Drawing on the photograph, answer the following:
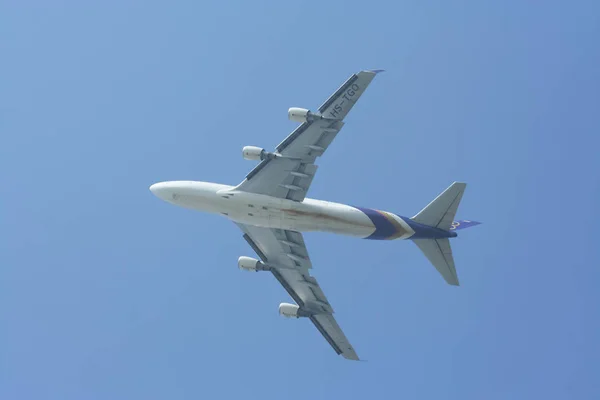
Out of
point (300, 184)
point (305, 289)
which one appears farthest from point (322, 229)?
point (305, 289)

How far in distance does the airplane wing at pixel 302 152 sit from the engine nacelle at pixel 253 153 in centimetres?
77

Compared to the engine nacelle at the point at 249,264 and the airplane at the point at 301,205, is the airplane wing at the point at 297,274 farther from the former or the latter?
the airplane at the point at 301,205

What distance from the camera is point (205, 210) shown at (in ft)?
257

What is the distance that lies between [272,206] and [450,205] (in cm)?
1649

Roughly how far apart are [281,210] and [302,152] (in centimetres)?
576

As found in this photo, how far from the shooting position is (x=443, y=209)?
3044 inches

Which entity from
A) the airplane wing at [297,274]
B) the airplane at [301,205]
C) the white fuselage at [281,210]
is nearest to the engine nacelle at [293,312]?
the airplane wing at [297,274]

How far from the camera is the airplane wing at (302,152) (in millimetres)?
73131

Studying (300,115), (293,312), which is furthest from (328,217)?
(293,312)

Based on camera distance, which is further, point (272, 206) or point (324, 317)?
point (324, 317)

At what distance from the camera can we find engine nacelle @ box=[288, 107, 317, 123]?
244 ft

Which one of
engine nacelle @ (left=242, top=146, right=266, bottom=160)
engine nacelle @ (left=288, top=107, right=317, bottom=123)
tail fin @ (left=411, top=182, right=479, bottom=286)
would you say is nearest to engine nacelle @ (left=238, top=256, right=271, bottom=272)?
engine nacelle @ (left=242, top=146, right=266, bottom=160)

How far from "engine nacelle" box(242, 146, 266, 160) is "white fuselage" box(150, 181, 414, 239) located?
3.39 m

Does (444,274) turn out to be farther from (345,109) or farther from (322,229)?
(345,109)
